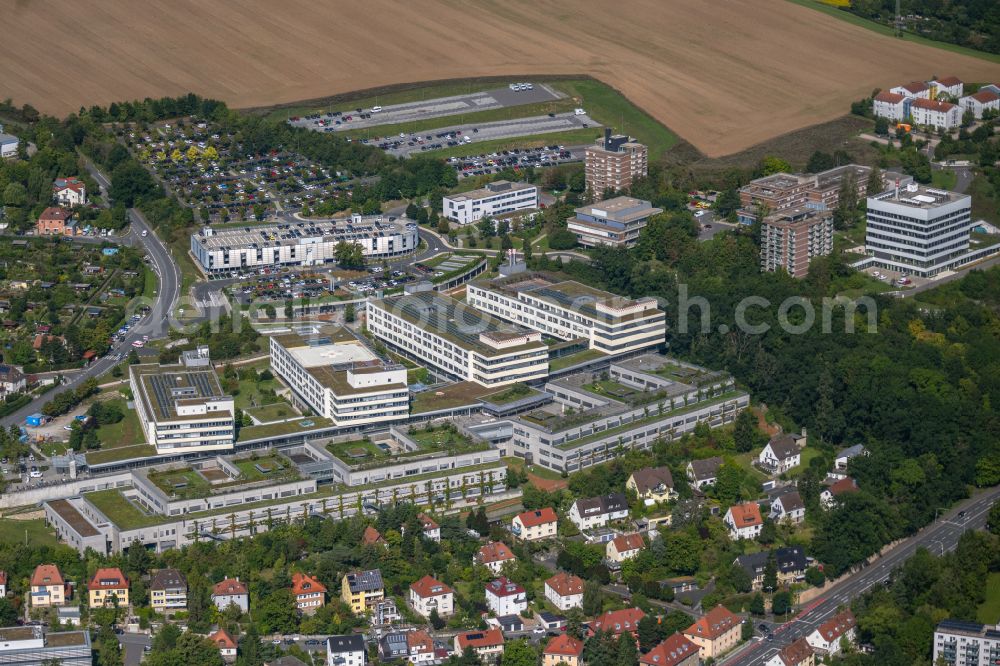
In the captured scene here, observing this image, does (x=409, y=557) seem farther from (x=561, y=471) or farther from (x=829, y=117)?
(x=829, y=117)

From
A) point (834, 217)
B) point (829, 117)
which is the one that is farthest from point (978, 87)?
point (834, 217)

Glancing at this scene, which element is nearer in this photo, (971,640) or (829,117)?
(971,640)

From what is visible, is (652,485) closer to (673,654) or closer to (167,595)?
(673,654)

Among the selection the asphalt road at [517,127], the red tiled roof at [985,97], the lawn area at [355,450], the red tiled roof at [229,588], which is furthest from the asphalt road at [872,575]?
the asphalt road at [517,127]

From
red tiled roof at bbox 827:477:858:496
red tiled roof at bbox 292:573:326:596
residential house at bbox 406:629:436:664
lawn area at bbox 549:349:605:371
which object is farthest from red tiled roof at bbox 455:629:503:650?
lawn area at bbox 549:349:605:371

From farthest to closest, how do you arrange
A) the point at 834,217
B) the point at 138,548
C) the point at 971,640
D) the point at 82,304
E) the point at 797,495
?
the point at 834,217, the point at 82,304, the point at 797,495, the point at 138,548, the point at 971,640

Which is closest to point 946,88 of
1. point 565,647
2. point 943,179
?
point 943,179
